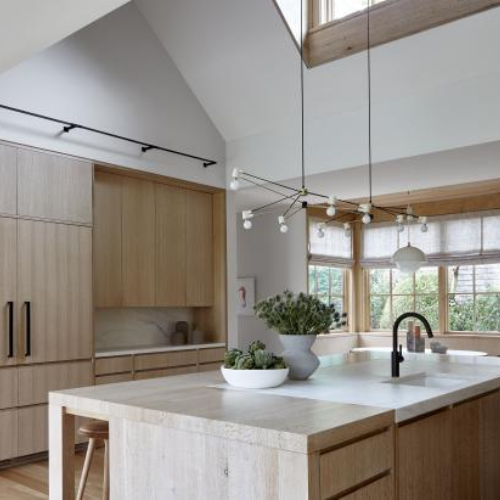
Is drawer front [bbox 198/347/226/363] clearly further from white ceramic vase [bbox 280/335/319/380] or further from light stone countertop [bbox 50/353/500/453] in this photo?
white ceramic vase [bbox 280/335/319/380]

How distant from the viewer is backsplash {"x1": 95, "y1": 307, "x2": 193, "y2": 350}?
5.75 m

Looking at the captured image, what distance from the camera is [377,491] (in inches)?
77.5

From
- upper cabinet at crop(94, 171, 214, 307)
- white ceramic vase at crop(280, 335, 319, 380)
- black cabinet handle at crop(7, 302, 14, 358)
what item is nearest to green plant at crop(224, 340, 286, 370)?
white ceramic vase at crop(280, 335, 319, 380)

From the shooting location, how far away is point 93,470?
171 inches

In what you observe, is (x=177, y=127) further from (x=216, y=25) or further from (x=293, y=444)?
(x=293, y=444)

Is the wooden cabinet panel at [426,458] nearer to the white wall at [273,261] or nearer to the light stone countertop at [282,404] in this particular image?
the light stone countertop at [282,404]

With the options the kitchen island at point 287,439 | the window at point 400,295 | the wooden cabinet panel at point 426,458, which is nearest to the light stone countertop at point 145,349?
the kitchen island at point 287,439

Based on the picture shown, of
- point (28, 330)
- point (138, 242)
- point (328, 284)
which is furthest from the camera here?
point (328, 284)

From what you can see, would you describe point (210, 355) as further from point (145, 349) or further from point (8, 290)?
point (8, 290)

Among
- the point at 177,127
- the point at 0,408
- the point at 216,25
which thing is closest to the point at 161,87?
the point at 177,127

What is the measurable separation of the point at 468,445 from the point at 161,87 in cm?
433

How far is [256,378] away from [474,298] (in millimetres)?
7005

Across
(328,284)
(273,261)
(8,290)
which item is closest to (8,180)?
(8,290)

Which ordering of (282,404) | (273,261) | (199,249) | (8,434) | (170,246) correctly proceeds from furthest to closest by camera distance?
1. (273,261)
2. (199,249)
3. (170,246)
4. (8,434)
5. (282,404)
